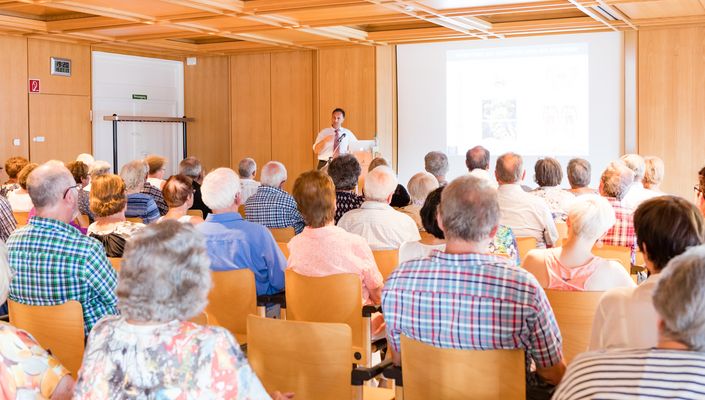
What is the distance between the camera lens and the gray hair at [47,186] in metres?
3.86

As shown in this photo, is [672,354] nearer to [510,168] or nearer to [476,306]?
[476,306]

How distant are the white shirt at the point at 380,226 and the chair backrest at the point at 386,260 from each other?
1.17ft

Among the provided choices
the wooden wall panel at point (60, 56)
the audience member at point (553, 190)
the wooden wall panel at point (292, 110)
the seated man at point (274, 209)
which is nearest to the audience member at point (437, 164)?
the audience member at point (553, 190)

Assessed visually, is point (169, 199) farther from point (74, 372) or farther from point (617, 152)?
point (617, 152)

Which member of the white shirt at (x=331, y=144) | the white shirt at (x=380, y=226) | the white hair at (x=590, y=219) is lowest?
the white shirt at (x=380, y=226)

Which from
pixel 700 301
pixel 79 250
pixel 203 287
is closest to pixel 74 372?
pixel 79 250

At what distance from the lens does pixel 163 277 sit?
232 centimetres

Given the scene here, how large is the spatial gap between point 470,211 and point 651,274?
26.4 inches

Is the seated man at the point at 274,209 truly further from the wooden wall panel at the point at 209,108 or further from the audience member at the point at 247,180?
the wooden wall panel at the point at 209,108

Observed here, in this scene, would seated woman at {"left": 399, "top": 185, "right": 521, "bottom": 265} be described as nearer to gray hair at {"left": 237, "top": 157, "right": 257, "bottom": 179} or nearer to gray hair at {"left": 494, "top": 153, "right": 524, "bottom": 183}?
gray hair at {"left": 494, "top": 153, "right": 524, "bottom": 183}

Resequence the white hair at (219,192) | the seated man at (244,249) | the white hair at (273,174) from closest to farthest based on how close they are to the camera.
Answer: the seated man at (244,249)
the white hair at (219,192)
the white hair at (273,174)

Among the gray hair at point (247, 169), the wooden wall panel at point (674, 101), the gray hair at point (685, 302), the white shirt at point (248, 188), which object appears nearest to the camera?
the gray hair at point (685, 302)

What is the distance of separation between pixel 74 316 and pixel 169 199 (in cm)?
208

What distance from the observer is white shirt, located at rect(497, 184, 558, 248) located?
230 inches
